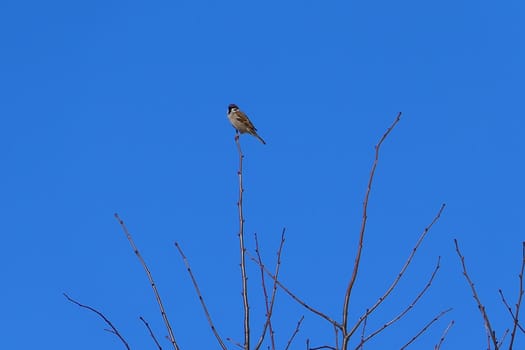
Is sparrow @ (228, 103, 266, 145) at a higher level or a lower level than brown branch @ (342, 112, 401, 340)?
higher

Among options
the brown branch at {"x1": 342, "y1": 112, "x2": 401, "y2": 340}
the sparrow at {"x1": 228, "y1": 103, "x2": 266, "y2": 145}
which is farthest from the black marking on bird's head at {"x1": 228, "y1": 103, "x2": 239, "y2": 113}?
the brown branch at {"x1": 342, "y1": 112, "x2": 401, "y2": 340}

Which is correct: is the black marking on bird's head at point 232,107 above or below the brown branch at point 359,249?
above

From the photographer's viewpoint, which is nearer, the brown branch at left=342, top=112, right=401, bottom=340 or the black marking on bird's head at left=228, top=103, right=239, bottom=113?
the brown branch at left=342, top=112, right=401, bottom=340

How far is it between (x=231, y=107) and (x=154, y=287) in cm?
1276

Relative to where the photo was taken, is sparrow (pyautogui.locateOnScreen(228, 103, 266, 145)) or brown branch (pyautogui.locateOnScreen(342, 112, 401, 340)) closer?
brown branch (pyautogui.locateOnScreen(342, 112, 401, 340))

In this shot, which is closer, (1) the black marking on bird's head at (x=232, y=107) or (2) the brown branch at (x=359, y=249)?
(2) the brown branch at (x=359, y=249)

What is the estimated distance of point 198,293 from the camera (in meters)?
3.71

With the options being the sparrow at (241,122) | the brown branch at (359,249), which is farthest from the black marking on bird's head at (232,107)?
the brown branch at (359,249)

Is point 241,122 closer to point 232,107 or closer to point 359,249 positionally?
point 232,107

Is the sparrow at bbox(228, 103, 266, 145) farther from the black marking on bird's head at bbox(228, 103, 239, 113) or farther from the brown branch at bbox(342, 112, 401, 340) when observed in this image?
the brown branch at bbox(342, 112, 401, 340)

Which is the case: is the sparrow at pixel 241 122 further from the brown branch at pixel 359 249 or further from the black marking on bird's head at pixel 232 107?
the brown branch at pixel 359 249

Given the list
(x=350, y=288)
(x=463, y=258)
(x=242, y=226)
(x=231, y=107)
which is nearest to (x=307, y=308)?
(x=350, y=288)

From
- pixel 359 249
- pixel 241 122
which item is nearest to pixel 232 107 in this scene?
pixel 241 122

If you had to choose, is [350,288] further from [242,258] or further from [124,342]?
[124,342]
